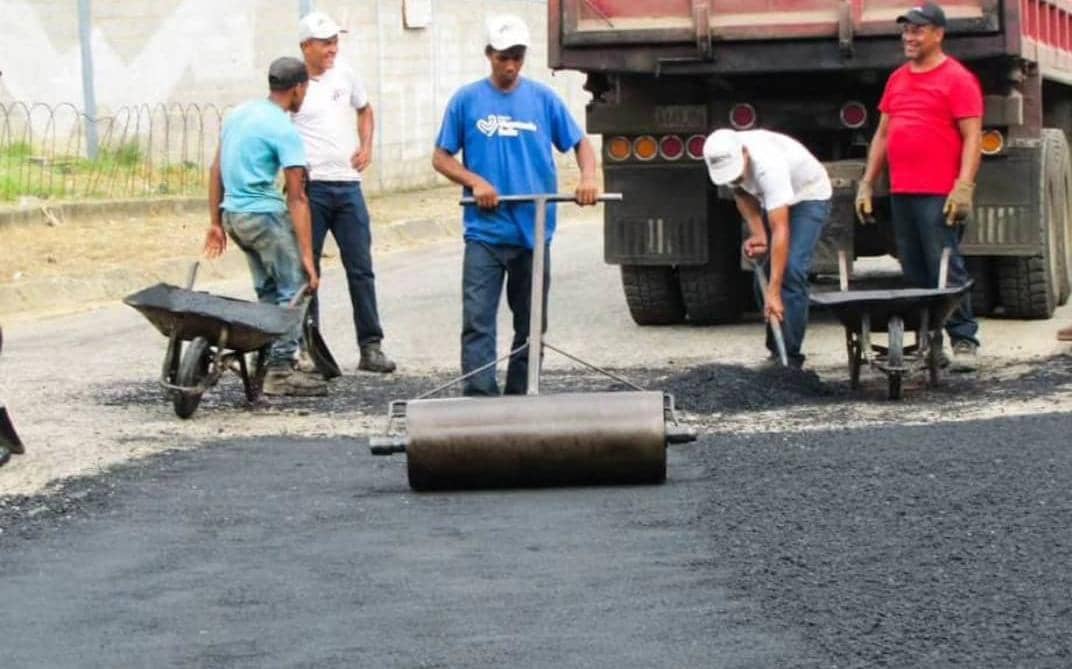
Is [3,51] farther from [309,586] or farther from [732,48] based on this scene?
[309,586]

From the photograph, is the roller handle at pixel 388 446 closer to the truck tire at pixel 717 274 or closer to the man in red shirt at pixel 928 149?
the man in red shirt at pixel 928 149

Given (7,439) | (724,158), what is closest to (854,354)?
(724,158)

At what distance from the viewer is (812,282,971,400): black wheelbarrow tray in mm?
10773

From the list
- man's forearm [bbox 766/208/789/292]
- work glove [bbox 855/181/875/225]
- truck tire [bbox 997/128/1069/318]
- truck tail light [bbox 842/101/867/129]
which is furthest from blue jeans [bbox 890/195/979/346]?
truck tail light [bbox 842/101/867/129]

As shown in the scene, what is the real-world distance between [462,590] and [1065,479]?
2.38 metres

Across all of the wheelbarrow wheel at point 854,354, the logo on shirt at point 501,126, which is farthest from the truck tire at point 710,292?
the logo on shirt at point 501,126

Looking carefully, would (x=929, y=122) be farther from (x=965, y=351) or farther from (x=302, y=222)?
(x=302, y=222)

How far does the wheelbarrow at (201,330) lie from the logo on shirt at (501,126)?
127 centimetres

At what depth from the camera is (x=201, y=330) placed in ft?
35.2

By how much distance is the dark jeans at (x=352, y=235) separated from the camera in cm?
1245

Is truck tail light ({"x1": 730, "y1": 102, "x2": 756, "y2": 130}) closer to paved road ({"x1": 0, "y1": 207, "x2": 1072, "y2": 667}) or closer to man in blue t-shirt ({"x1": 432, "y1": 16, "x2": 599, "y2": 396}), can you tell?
paved road ({"x1": 0, "y1": 207, "x2": 1072, "y2": 667})

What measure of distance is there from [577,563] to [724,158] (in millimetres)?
4313

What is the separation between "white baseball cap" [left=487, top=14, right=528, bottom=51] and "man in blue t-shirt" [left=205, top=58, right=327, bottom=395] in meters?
1.80

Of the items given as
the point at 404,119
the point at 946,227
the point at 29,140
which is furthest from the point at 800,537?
the point at 404,119
